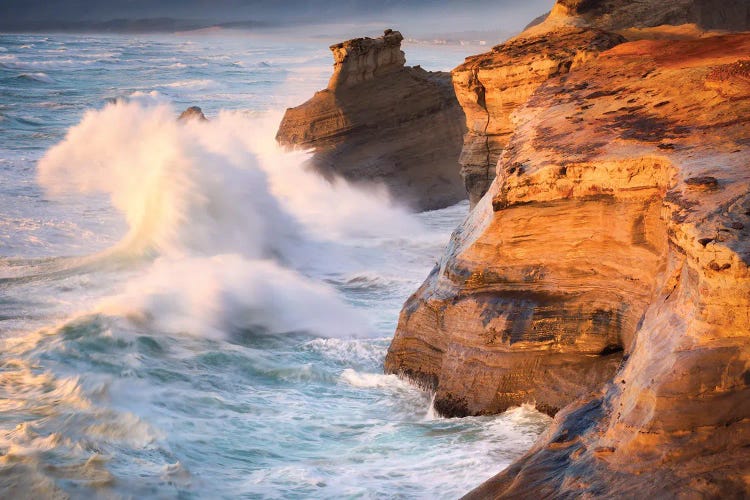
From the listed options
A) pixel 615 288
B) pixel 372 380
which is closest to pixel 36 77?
pixel 372 380

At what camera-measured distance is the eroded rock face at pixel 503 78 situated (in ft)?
34.8

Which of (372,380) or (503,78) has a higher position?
(503,78)

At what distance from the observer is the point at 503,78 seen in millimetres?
11172

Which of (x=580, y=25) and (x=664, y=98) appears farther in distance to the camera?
(x=580, y=25)

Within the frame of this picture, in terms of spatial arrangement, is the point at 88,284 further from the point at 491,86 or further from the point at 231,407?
the point at 491,86

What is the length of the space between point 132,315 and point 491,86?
517cm

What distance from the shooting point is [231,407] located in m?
8.16

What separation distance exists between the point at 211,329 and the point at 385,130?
8712mm

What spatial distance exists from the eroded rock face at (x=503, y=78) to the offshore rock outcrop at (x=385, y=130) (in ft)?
18.8

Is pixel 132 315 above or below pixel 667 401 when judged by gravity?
below

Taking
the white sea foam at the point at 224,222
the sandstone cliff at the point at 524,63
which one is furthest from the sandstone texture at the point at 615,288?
the white sea foam at the point at 224,222

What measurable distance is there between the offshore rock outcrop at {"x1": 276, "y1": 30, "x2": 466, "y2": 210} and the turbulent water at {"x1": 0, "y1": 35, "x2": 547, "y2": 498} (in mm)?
491

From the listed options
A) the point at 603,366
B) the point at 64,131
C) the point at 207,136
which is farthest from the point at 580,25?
the point at 64,131

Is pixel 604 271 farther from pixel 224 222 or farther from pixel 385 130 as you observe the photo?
pixel 385 130
